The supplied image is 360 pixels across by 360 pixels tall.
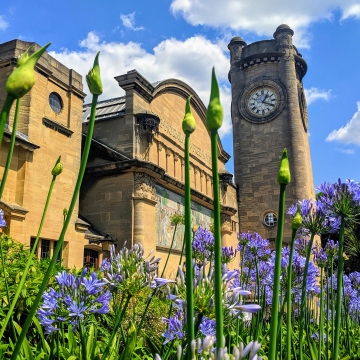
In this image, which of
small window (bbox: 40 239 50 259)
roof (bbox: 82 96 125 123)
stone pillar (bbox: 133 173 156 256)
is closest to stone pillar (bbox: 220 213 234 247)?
stone pillar (bbox: 133 173 156 256)

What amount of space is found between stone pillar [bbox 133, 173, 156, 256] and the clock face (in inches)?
530

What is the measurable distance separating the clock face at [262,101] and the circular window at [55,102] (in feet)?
53.6

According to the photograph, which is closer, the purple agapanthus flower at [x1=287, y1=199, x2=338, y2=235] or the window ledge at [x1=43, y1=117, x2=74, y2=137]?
the purple agapanthus flower at [x1=287, y1=199, x2=338, y2=235]

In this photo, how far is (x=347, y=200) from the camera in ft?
6.98

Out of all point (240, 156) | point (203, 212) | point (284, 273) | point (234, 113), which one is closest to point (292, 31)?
point (234, 113)

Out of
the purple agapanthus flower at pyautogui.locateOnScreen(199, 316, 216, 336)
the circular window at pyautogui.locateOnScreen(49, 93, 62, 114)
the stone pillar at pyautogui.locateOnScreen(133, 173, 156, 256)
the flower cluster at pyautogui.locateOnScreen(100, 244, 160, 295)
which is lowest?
the purple agapanthus flower at pyautogui.locateOnScreen(199, 316, 216, 336)

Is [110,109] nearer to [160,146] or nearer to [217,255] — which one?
[160,146]

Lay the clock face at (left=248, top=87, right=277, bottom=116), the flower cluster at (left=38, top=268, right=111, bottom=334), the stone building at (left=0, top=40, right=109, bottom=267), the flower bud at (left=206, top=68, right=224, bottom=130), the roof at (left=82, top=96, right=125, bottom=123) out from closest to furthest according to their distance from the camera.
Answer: the flower bud at (left=206, top=68, right=224, bottom=130)
the flower cluster at (left=38, top=268, right=111, bottom=334)
the stone building at (left=0, top=40, right=109, bottom=267)
the roof at (left=82, top=96, right=125, bottom=123)
the clock face at (left=248, top=87, right=277, bottom=116)

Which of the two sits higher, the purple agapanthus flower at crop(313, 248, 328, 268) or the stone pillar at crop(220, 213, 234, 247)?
the stone pillar at crop(220, 213, 234, 247)

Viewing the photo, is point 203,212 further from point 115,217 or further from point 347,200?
point 347,200

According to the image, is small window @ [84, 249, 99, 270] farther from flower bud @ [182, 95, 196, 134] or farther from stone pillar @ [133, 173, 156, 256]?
flower bud @ [182, 95, 196, 134]

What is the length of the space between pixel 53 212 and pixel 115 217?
326 cm

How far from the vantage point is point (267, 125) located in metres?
26.5

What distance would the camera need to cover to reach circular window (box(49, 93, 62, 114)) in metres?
13.0
